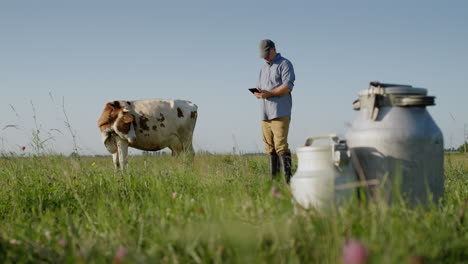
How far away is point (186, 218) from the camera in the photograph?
9.27 feet

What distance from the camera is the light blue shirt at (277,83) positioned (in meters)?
6.54

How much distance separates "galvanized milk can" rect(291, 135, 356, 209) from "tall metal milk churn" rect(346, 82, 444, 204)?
16 cm

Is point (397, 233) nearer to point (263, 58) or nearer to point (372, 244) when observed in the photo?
point (372, 244)

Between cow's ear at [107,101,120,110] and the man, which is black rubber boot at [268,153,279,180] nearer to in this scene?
the man

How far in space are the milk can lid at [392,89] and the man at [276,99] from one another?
9.93 ft

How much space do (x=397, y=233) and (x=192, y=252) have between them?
1049 millimetres

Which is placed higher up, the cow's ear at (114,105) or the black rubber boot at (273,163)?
the cow's ear at (114,105)

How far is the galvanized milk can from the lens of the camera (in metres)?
2.91

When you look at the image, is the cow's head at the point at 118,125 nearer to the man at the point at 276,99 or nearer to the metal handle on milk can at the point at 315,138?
the man at the point at 276,99

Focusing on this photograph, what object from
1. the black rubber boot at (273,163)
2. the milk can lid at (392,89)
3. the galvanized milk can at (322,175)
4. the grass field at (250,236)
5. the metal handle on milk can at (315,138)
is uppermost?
the milk can lid at (392,89)

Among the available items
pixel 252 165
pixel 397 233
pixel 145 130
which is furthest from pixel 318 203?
pixel 145 130

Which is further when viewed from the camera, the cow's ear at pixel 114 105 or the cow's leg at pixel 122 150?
the cow's ear at pixel 114 105

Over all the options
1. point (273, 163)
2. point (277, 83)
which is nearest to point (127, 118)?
point (273, 163)

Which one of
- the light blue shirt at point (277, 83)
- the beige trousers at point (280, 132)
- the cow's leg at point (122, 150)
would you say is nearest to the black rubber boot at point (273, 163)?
the beige trousers at point (280, 132)
